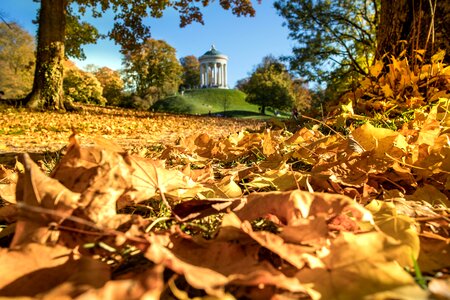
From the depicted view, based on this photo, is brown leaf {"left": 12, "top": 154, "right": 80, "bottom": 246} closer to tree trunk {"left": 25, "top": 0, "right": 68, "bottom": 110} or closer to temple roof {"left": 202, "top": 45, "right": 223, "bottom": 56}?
tree trunk {"left": 25, "top": 0, "right": 68, "bottom": 110}

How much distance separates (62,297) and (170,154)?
4.17 feet

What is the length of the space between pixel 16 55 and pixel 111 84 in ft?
29.5

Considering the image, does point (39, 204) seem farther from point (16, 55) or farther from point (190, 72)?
point (190, 72)

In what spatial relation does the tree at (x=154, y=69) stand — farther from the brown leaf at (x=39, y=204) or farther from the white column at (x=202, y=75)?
the brown leaf at (x=39, y=204)

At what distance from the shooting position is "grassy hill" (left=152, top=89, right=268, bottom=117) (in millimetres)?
32219

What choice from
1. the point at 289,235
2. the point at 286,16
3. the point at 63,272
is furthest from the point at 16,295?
the point at 286,16

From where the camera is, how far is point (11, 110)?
9.70 m

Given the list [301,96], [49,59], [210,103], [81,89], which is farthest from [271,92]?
[49,59]

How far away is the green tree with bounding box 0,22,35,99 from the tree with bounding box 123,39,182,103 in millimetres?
10747

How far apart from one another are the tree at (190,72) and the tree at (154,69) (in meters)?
14.9

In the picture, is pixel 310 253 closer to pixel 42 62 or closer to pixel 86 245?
pixel 86 245

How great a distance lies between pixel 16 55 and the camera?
34.0 m

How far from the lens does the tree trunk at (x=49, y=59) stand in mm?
11586

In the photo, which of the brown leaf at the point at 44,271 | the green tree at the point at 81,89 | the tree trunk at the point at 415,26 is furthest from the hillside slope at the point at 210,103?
the brown leaf at the point at 44,271
